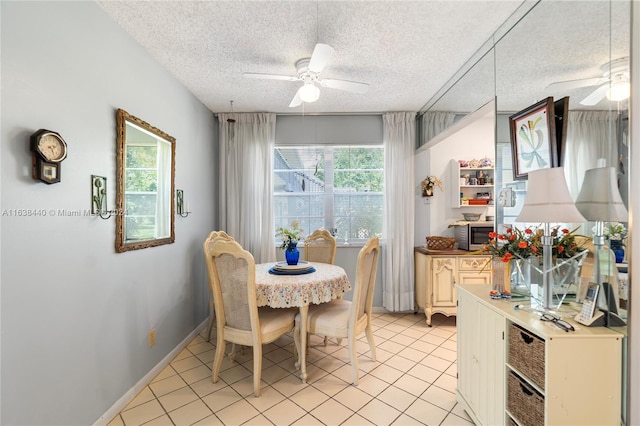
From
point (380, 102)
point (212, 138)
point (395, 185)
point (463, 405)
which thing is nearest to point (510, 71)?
point (380, 102)

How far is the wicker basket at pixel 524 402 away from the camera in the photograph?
1.30m

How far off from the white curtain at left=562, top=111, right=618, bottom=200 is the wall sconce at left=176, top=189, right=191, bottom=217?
308cm

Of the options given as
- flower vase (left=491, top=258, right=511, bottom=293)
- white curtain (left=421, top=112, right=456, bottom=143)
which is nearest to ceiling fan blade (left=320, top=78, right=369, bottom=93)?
white curtain (left=421, top=112, right=456, bottom=143)

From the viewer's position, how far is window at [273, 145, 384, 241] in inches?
160

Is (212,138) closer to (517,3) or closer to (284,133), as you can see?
(284,133)

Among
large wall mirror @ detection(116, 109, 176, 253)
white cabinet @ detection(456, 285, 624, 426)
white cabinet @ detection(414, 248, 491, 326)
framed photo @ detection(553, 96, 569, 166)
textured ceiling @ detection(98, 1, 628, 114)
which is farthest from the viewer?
white cabinet @ detection(414, 248, 491, 326)

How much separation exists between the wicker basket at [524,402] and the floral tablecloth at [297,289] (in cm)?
132

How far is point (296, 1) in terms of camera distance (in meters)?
1.86

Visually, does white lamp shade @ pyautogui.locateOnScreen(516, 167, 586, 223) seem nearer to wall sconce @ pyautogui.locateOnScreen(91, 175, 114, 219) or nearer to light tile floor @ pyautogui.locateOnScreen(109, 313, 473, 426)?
light tile floor @ pyautogui.locateOnScreen(109, 313, 473, 426)

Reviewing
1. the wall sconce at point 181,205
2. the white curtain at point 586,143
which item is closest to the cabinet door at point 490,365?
the white curtain at point 586,143

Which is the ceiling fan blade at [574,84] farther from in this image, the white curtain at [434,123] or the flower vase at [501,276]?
the white curtain at [434,123]

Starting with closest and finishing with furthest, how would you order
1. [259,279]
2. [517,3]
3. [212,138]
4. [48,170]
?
1. [48,170]
2. [517,3]
3. [259,279]
4. [212,138]

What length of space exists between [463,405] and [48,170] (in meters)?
2.87

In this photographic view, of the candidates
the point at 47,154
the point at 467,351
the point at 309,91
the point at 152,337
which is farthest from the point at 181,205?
the point at 467,351
